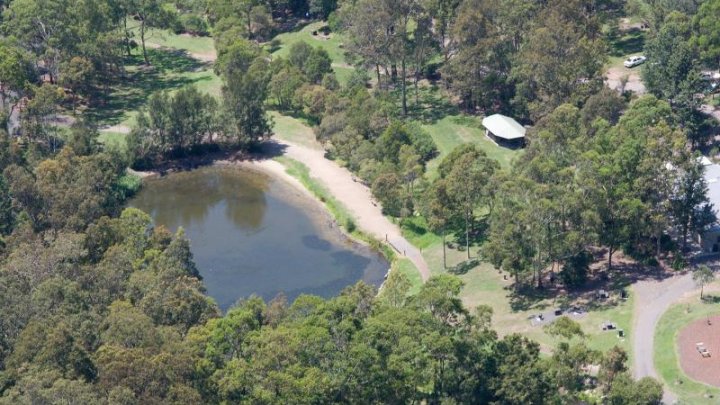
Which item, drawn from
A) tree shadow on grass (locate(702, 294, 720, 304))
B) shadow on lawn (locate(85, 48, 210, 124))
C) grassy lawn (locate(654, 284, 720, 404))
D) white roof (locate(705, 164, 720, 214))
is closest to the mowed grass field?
shadow on lawn (locate(85, 48, 210, 124))

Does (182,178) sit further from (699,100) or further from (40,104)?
(699,100)

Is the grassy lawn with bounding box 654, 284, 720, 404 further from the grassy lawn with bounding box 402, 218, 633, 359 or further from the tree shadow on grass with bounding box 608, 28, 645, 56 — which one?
the tree shadow on grass with bounding box 608, 28, 645, 56

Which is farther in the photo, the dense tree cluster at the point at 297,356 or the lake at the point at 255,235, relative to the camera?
the lake at the point at 255,235

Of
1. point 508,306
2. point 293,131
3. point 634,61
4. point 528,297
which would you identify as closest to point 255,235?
point 293,131

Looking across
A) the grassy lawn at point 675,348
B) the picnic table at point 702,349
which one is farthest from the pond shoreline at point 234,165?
the picnic table at point 702,349

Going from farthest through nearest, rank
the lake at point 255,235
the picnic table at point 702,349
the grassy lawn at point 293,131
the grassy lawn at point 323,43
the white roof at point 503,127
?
the grassy lawn at point 323,43 < the grassy lawn at point 293,131 < the white roof at point 503,127 < the lake at point 255,235 < the picnic table at point 702,349

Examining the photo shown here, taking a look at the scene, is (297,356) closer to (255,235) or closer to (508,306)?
(508,306)

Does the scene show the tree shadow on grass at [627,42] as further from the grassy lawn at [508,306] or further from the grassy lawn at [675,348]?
the grassy lawn at [675,348]
